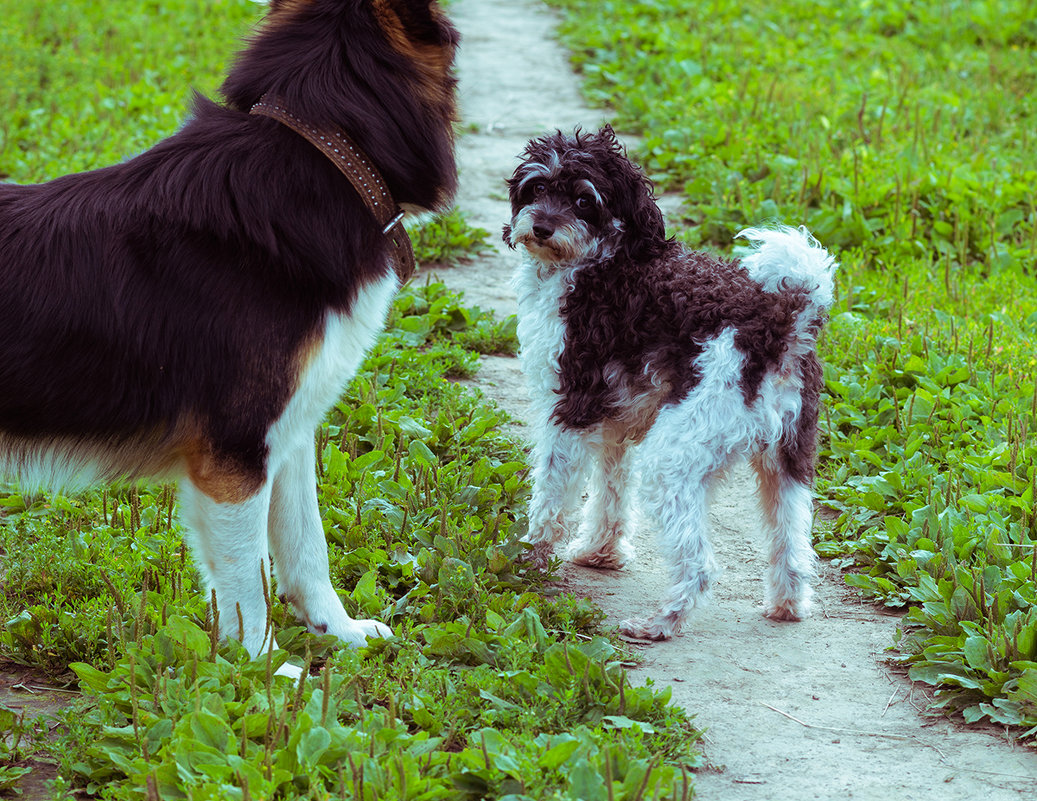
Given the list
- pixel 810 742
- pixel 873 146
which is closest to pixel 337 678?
pixel 810 742

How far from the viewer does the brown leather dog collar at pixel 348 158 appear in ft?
9.32

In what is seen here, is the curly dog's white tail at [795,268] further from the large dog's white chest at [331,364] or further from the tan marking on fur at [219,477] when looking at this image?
the tan marking on fur at [219,477]

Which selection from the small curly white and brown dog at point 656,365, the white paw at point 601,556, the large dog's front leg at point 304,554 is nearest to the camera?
the large dog's front leg at point 304,554

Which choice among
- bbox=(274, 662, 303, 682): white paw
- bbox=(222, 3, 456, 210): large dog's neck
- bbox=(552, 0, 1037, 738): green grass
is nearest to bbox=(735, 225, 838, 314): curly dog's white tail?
bbox=(552, 0, 1037, 738): green grass

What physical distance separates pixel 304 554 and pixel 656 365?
1.26 meters

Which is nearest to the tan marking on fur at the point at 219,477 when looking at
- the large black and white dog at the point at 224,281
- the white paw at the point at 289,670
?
the large black and white dog at the point at 224,281

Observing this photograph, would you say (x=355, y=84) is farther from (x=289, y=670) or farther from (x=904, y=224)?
(x=904, y=224)

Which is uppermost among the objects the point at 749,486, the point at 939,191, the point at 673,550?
the point at 939,191

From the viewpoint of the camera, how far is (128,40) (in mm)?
9992

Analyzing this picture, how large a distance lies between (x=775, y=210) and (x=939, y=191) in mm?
1150

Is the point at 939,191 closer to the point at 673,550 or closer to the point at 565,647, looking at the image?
the point at 673,550

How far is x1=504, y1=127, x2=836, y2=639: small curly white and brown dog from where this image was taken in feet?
11.2

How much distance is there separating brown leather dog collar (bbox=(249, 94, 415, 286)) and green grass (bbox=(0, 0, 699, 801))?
112 centimetres

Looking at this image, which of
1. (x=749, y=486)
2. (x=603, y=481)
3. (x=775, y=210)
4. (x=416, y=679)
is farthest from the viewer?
(x=775, y=210)
